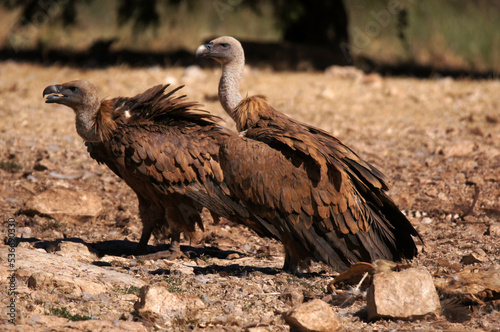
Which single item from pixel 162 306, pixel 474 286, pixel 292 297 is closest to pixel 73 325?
pixel 162 306

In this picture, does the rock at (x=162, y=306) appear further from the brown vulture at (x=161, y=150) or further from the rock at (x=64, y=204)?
the rock at (x=64, y=204)

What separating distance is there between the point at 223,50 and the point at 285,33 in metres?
8.67

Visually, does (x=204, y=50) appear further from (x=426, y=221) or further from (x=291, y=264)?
(x=426, y=221)

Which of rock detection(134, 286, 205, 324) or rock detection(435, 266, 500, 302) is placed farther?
rock detection(435, 266, 500, 302)

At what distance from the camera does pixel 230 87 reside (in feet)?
19.2

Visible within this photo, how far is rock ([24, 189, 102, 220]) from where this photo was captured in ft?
19.3

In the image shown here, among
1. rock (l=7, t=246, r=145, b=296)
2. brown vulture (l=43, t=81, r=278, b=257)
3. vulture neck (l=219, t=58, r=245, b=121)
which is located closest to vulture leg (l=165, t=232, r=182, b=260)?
brown vulture (l=43, t=81, r=278, b=257)

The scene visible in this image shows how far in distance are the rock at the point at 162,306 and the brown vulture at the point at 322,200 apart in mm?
1147

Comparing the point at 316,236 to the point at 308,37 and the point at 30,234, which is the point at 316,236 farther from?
the point at 308,37

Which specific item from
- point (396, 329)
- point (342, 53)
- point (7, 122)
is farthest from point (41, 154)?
point (342, 53)

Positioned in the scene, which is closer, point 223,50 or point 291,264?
point 291,264

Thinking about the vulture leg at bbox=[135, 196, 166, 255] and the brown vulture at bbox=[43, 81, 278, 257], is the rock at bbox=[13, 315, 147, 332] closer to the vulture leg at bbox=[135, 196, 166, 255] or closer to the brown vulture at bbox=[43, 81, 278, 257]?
the brown vulture at bbox=[43, 81, 278, 257]

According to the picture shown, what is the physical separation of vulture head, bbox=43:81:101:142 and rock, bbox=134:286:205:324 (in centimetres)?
170

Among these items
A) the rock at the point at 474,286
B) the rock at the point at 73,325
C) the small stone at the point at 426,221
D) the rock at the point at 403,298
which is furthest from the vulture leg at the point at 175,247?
the small stone at the point at 426,221
